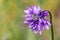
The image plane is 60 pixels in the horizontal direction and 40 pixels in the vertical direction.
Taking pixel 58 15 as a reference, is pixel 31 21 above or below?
above

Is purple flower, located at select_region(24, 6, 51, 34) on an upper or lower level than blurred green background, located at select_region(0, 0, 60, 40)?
upper

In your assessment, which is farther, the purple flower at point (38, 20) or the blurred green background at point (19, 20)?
the blurred green background at point (19, 20)

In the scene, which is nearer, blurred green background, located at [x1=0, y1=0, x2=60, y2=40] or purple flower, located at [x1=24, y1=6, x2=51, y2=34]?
purple flower, located at [x1=24, y1=6, x2=51, y2=34]

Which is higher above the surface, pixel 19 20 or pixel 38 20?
pixel 38 20

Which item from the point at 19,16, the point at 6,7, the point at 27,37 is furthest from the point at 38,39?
the point at 6,7

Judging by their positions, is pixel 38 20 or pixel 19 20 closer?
pixel 38 20

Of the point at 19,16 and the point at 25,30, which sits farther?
the point at 19,16

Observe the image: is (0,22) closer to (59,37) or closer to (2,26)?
(2,26)

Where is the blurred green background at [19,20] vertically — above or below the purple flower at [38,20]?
below
